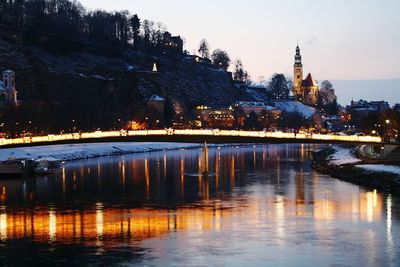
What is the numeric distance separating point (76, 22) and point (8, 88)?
4750cm

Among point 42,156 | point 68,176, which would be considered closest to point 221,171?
point 68,176

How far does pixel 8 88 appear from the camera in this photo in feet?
384

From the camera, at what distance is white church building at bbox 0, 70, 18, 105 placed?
115338 millimetres

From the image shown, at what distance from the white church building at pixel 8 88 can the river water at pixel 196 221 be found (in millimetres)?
58612

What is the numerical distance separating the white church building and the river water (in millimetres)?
58612

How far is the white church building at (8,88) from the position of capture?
11534cm

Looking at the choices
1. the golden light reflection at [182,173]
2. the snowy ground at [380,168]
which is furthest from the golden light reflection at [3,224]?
the snowy ground at [380,168]

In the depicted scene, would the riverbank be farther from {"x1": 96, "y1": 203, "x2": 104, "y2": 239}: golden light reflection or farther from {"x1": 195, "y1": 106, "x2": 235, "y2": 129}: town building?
{"x1": 195, "y1": 106, "x2": 235, "y2": 129}: town building

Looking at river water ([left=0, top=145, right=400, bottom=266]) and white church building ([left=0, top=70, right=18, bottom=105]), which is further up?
white church building ([left=0, top=70, right=18, bottom=105])

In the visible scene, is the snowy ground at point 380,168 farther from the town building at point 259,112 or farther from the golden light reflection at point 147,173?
the town building at point 259,112

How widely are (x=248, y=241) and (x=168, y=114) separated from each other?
109397 mm

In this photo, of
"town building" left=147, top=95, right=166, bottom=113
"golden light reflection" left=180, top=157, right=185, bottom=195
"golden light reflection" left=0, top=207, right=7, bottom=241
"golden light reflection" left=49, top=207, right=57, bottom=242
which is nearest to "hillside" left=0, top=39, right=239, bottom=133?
"town building" left=147, top=95, right=166, bottom=113

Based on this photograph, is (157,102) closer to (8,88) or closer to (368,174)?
(8,88)

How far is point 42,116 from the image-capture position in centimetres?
9488
